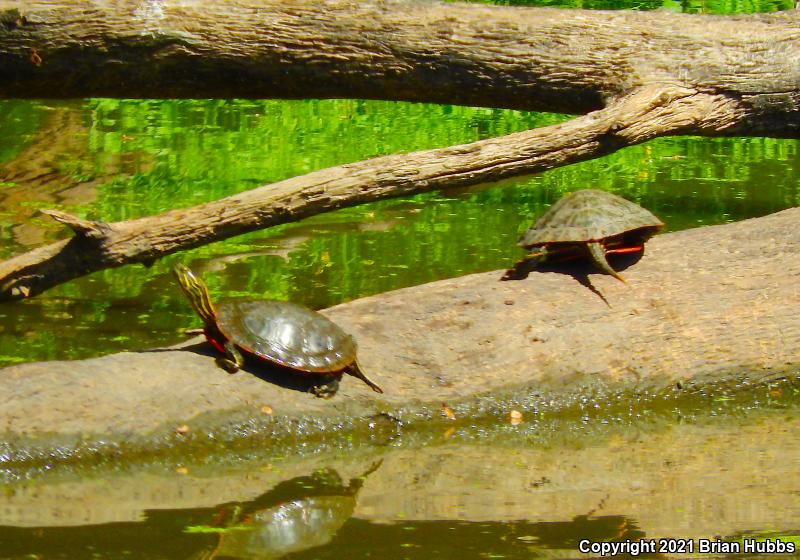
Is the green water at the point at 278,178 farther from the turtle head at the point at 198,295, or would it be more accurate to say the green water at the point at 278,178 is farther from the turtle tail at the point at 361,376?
the turtle tail at the point at 361,376

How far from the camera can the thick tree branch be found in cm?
528

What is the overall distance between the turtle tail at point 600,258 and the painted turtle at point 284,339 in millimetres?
1215

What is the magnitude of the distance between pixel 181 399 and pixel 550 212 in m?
2.05

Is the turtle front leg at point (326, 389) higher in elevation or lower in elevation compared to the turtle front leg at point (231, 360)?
lower

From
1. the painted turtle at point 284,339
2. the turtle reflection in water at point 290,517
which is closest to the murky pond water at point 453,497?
the turtle reflection in water at point 290,517

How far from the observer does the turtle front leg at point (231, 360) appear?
4570 mm

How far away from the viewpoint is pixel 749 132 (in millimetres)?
6805

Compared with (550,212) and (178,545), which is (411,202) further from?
(178,545)

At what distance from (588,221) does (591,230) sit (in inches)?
2.2

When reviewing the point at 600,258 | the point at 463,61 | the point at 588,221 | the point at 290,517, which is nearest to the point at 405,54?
the point at 463,61

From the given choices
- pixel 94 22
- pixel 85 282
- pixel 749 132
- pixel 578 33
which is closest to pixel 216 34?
pixel 94 22

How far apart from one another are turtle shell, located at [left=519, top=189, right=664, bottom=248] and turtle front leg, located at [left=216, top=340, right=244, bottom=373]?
1.53 meters

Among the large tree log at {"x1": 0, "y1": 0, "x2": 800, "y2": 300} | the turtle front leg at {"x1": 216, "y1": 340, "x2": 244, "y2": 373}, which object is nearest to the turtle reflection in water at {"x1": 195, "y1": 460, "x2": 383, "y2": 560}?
the turtle front leg at {"x1": 216, "y1": 340, "x2": 244, "y2": 373}

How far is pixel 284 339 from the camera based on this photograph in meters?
4.59
